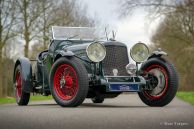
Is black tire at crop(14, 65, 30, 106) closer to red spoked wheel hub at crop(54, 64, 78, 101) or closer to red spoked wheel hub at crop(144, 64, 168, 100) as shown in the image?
red spoked wheel hub at crop(54, 64, 78, 101)

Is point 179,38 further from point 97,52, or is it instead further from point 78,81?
point 78,81

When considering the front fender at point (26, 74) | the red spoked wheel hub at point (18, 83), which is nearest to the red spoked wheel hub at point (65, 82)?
the front fender at point (26, 74)

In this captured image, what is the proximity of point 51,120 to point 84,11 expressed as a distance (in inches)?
1203

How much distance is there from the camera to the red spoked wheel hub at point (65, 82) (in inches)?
440

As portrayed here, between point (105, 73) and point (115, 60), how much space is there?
0.46m

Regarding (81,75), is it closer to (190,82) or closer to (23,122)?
(23,122)

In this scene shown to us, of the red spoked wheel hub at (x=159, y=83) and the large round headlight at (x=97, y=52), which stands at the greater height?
the large round headlight at (x=97, y=52)

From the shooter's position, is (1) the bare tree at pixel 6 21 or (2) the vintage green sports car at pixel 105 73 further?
(1) the bare tree at pixel 6 21

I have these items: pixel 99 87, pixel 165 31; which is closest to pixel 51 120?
pixel 99 87

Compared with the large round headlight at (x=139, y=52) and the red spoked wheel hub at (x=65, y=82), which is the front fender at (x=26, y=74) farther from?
the large round headlight at (x=139, y=52)

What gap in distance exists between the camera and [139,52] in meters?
12.2

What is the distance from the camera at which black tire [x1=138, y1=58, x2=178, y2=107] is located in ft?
38.7

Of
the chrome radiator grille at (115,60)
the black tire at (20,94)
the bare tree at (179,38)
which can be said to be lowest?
the black tire at (20,94)

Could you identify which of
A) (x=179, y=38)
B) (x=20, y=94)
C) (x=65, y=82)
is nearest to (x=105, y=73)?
(x=65, y=82)
